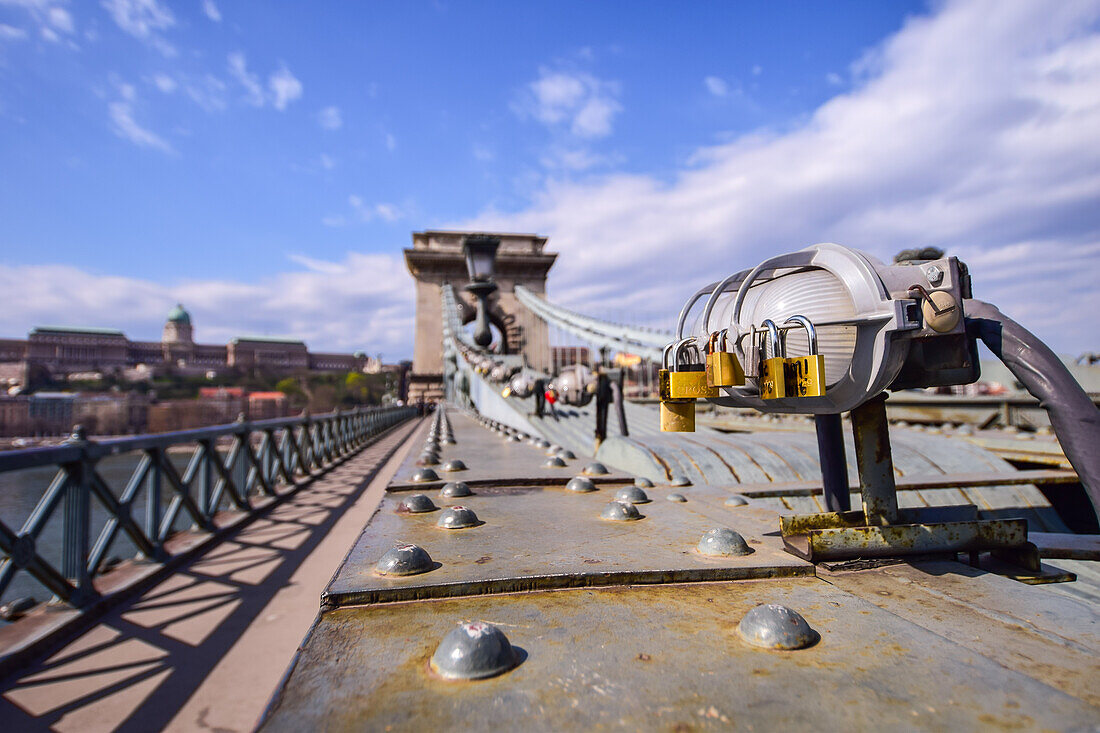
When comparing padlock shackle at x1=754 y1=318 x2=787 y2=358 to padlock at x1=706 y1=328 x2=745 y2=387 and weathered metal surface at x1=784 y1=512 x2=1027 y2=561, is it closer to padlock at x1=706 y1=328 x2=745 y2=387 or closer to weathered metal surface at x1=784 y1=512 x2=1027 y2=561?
padlock at x1=706 y1=328 x2=745 y2=387

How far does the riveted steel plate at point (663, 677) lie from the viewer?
2.46 feet

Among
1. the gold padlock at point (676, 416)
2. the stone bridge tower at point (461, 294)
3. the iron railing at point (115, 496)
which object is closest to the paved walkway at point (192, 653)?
the iron railing at point (115, 496)

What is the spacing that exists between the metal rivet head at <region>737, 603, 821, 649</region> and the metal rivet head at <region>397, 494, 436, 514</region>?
4.41ft

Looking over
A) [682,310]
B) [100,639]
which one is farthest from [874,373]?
[100,639]

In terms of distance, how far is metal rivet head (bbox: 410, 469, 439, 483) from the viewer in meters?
2.76

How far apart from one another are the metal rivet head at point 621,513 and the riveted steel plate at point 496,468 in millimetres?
872

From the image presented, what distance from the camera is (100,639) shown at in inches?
116

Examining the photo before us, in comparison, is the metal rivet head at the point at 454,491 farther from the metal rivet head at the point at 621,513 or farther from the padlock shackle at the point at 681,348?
the padlock shackle at the point at 681,348

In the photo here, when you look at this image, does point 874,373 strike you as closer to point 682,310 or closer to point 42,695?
point 682,310

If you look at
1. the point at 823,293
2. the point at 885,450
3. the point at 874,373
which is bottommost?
the point at 885,450

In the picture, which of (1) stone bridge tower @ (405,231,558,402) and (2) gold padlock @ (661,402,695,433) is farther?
(1) stone bridge tower @ (405,231,558,402)

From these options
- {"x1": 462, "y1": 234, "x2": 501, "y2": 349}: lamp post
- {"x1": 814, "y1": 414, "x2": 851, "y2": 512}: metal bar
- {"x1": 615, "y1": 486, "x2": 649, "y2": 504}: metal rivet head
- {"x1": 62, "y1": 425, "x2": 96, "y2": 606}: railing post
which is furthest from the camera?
{"x1": 462, "y1": 234, "x2": 501, "y2": 349}: lamp post

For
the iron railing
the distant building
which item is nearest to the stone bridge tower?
the iron railing

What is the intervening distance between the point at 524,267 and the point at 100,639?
38.4 meters
